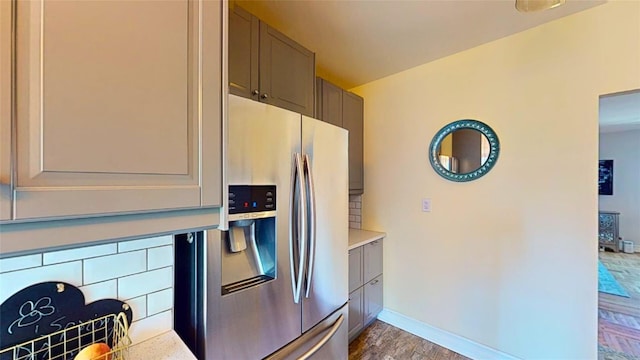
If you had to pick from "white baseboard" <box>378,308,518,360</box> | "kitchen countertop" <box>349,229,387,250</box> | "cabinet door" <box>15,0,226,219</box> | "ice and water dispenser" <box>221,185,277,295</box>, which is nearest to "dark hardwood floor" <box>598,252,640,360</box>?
"white baseboard" <box>378,308,518,360</box>

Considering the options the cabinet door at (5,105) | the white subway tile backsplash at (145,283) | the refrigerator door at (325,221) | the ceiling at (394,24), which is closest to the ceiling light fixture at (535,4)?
the ceiling at (394,24)

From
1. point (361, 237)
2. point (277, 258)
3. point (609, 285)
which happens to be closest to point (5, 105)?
point (277, 258)

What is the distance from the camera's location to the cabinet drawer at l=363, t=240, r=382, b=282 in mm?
2361

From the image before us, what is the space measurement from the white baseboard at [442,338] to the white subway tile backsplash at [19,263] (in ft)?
8.48

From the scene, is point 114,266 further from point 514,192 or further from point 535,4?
point 514,192

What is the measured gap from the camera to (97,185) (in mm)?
542

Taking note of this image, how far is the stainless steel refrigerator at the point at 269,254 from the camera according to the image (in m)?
0.98

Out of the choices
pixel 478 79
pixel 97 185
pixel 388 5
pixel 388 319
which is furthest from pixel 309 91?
pixel 388 319

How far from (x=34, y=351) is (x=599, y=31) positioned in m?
2.95

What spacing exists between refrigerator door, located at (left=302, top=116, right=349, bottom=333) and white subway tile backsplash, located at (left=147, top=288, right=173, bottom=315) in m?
0.60

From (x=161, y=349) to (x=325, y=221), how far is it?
878mm

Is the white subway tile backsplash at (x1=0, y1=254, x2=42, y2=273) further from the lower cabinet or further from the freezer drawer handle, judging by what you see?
the lower cabinet

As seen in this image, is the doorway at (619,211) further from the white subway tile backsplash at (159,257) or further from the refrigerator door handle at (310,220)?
the white subway tile backsplash at (159,257)

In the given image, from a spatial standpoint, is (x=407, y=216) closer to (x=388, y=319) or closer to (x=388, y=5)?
(x=388, y=319)
